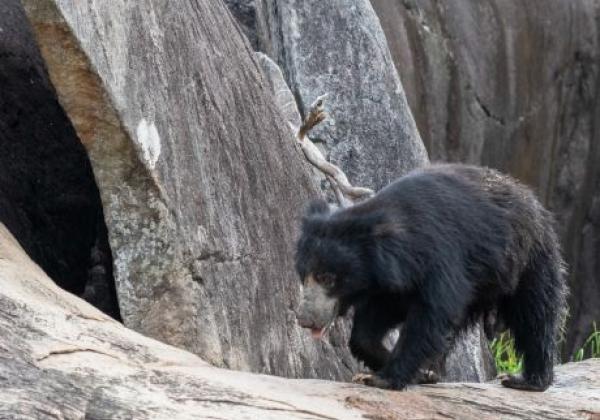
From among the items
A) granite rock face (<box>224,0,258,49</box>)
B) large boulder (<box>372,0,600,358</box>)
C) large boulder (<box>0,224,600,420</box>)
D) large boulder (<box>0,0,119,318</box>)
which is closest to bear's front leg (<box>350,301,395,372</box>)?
large boulder (<box>0,224,600,420</box>)

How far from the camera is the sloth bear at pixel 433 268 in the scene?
4.73 metres

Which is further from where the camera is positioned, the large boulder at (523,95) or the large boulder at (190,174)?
the large boulder at (523,95)

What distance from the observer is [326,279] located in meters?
4.72

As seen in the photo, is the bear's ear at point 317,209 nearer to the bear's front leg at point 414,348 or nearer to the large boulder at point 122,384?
the bear's front leg at point 414,348

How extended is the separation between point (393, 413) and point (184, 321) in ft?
3.57

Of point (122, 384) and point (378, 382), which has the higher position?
point (122, 384)

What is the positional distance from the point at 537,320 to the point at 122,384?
243cm

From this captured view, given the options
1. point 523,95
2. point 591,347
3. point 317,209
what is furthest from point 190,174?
point 591,347

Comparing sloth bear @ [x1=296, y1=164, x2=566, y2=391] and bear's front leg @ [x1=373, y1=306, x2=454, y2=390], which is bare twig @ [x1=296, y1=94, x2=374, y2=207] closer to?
sloth bear @ [x1=296, y1=164, x2=566, y2=391]

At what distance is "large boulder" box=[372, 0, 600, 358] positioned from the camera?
1073cm

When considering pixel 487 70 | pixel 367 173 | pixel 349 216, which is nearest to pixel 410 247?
pixel 349 216

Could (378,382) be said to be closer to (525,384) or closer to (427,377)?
(427,377)

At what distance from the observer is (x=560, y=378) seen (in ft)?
19.3

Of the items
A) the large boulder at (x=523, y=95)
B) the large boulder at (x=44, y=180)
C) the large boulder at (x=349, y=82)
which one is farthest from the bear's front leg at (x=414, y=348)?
the large boulder at (x=523, y=95)
